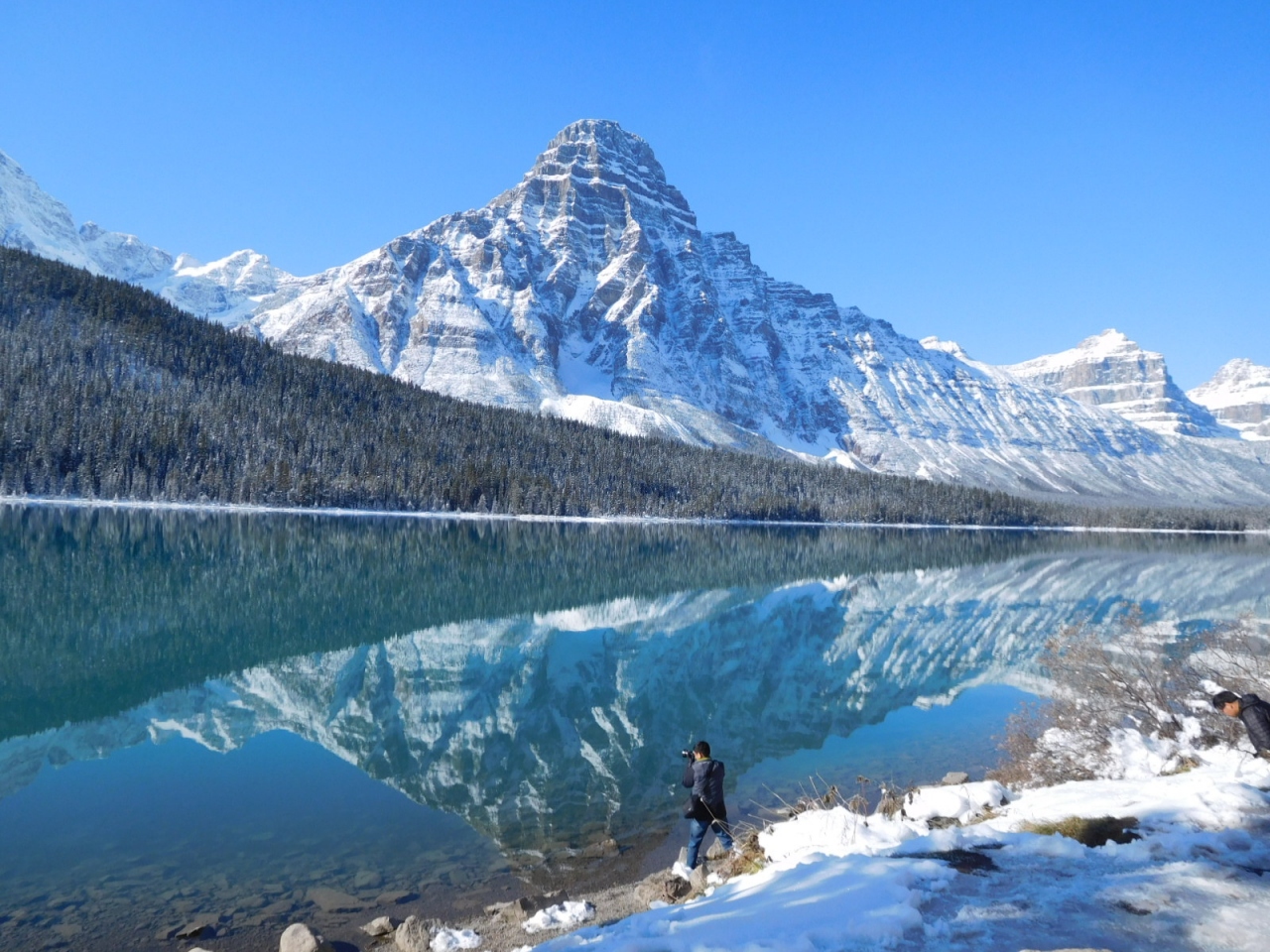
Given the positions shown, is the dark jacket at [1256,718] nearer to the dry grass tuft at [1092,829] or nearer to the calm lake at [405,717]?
the dry grass tuft at [1092,829]

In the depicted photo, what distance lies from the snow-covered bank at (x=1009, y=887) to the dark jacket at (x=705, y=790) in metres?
1.77

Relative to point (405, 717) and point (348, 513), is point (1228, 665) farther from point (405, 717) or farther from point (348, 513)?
point (348, 513)

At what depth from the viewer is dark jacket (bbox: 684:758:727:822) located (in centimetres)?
1298

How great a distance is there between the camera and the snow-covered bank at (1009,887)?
6680mm

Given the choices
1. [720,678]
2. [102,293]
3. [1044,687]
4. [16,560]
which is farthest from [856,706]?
[102,293]

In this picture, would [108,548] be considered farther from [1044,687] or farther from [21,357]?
[21,357]

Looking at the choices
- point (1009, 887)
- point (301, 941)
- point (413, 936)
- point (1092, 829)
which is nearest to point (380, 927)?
point (413, 936)

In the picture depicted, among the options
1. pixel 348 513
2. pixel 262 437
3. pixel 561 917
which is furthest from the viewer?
pixel 262 437

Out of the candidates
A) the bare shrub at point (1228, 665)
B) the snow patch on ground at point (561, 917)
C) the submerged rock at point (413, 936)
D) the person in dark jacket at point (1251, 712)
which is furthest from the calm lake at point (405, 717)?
the person in dark jacket at point (1251, 712)

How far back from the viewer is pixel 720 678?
101 ft

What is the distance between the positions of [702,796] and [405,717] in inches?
521

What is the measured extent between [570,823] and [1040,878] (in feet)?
35.3

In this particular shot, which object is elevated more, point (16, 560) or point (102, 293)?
point (102, 293)

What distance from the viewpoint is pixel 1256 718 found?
10234mm
